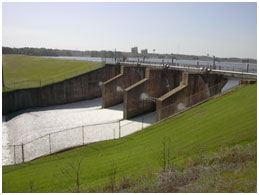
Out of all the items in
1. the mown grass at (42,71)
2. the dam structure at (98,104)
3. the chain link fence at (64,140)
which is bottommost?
the chain link fence at (64,140)

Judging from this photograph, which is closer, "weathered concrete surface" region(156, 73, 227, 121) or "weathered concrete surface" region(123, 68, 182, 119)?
"weathered concrete surface" region(156, 73, 227, 121)

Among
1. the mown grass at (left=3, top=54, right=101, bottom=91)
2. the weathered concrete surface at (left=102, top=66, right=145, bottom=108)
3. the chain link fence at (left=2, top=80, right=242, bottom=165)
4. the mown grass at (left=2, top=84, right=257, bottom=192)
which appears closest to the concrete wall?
the mown grass at (left=3, top=54, right=101, bottom=91)

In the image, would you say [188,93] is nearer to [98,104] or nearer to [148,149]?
[148,149]

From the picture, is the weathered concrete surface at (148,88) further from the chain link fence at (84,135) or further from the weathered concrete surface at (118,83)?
the weathered concrete surface at (118,83)

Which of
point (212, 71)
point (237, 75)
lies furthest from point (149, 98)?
point (237, 75)

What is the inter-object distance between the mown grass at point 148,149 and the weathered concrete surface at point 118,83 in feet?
56.4

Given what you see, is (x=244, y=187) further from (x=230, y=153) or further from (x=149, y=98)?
(x=149, y=98)

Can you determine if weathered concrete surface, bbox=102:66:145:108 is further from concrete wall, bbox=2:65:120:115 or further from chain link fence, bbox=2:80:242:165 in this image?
chain link fence, bbox=2:80:242:165

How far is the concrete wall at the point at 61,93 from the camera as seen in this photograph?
3412 centimetres

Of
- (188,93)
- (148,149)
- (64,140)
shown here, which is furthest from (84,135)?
(188,93)

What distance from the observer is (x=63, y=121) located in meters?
30.0

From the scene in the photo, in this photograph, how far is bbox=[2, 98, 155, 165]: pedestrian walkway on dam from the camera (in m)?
24.6

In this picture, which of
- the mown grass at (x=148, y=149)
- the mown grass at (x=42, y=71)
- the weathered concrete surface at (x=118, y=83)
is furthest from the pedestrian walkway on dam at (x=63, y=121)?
the mown grass at (x=42, y=71)

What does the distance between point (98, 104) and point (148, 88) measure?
1080 cm
